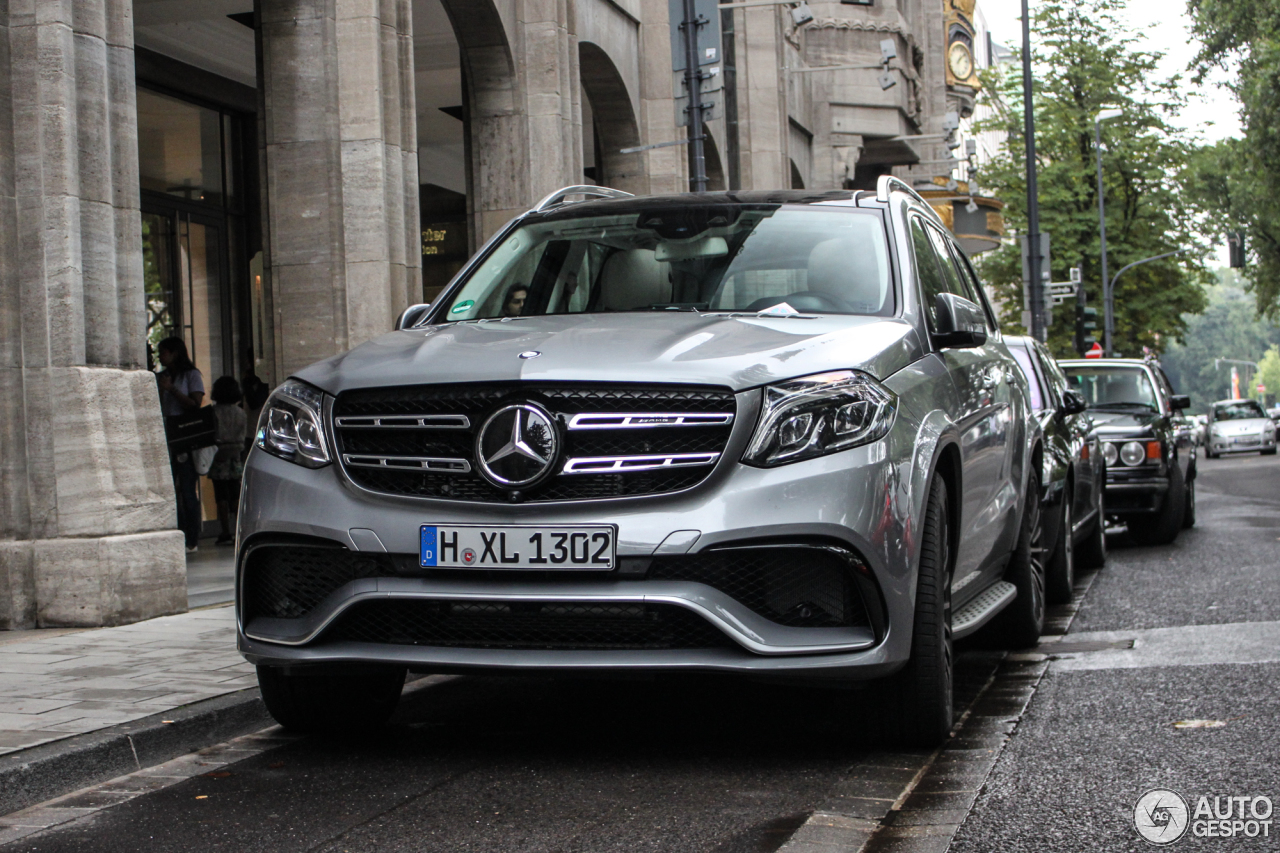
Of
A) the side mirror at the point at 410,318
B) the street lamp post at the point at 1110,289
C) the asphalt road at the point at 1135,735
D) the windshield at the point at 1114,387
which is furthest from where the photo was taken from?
the street lamp post at the point at 1110,289

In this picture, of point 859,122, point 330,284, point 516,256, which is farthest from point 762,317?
point 859,122

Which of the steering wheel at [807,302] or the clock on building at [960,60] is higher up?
the clock on building at [960,60]

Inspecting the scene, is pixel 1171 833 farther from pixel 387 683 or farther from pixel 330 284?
pixel 330 284

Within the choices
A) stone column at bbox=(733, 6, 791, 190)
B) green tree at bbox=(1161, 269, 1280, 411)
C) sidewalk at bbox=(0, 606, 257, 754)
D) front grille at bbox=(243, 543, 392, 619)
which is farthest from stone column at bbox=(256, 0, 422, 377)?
green tree at bbox=(1161, 269, 1280, 411)

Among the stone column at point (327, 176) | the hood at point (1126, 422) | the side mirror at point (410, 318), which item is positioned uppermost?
the stone column at point (327, 176)

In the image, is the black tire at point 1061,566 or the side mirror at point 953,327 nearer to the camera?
the side mirror at point 953,327

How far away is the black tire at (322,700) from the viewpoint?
521cm

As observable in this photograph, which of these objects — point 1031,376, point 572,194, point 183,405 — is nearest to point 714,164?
point 183,405

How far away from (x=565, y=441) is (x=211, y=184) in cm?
1611

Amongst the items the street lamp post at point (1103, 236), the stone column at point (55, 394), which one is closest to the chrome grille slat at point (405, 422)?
the stone column at point (55, 394)

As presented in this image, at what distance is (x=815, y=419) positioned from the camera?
4496 millimetres

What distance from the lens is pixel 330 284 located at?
12031 mm

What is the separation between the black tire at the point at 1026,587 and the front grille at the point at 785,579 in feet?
8.71

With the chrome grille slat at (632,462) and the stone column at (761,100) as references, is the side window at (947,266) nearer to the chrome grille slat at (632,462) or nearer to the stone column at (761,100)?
the chrome grille slat at (632,462)
